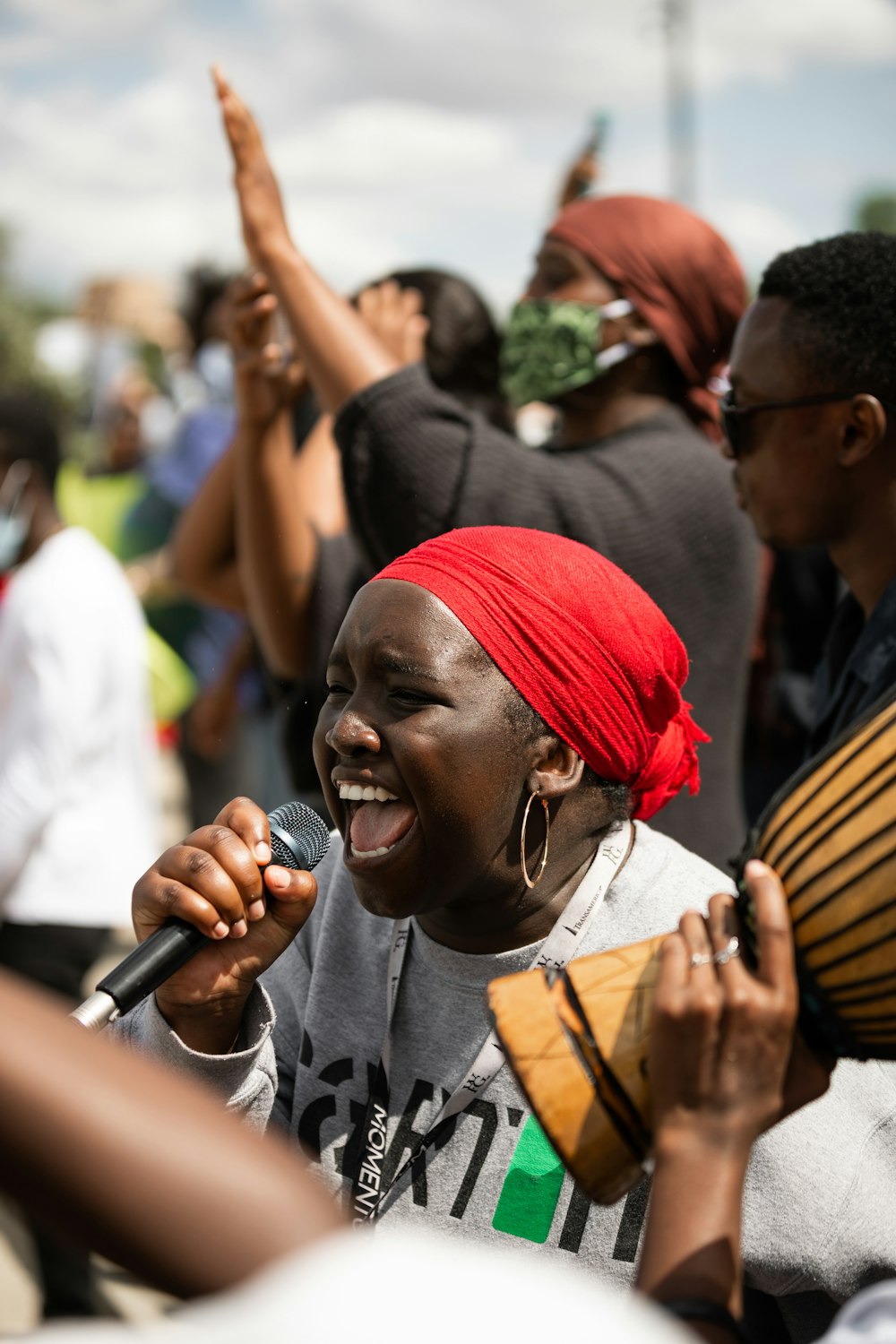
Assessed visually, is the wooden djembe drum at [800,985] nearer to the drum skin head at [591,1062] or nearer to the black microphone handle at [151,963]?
the drum skin head at [591,1062]

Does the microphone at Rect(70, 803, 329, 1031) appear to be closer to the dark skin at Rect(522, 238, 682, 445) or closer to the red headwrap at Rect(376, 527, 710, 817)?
the red headwrap at Rect(376, 527, 710, 817)

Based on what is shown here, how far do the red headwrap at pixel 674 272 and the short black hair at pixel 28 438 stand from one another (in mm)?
1956

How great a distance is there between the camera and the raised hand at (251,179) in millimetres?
2867

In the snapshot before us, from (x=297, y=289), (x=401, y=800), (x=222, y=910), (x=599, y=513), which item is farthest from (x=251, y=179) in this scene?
(x=222, y=910)

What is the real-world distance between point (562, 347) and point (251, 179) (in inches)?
28.7

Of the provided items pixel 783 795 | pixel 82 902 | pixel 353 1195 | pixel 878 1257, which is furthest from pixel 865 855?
pixel 82 902

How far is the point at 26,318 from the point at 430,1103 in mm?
38600

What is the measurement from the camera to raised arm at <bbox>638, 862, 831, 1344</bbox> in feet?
4.33

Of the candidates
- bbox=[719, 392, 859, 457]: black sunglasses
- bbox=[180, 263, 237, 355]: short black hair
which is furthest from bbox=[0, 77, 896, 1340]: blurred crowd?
bbox=[180, 263, 237, 355]: short black hair

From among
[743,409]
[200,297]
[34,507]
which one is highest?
[743,409]

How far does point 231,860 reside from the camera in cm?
177

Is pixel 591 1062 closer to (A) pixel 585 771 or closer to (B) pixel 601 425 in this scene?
(A) pixel 585 771

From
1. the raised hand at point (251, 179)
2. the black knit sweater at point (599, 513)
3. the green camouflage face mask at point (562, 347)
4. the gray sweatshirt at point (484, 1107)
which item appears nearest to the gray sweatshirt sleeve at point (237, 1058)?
the gray sweatshirt at point (484, 1107)

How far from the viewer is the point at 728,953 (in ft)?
4.53
